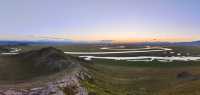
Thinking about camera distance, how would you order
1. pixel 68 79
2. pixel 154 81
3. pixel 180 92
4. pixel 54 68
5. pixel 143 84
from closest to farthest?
pixel 68 79, pixel 180 92, pixel 54 68, pixel 143 84, pixel 154 81

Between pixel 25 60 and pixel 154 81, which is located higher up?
pixel 25 60

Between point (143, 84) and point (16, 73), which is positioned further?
point (143, 84)

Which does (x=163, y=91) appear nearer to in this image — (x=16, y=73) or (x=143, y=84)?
(x=143, y=84)

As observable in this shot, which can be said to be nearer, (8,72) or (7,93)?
(7,93)

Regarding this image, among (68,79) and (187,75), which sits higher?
(68,79)

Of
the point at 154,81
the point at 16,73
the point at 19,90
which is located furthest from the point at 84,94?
the point at 154,81

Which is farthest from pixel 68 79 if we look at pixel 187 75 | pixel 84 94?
pixel 187 75

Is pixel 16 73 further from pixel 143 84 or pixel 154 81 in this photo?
pixel 154 81

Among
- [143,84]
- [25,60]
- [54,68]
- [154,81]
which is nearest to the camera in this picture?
[54,68]

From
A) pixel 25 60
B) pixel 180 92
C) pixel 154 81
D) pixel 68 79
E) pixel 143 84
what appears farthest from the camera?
pixel 25 60
